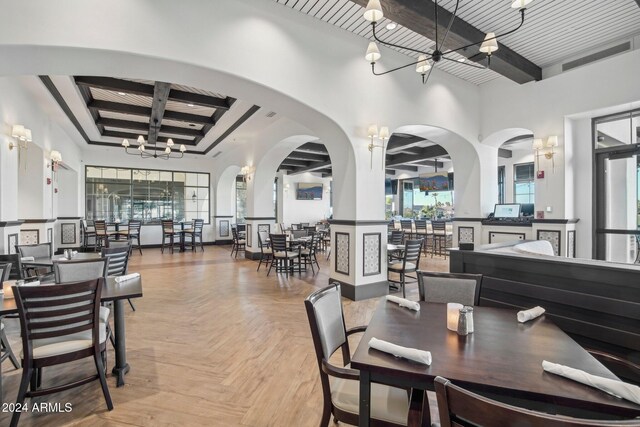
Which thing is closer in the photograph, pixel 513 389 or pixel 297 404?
pixel 513 389

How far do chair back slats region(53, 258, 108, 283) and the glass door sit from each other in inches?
286

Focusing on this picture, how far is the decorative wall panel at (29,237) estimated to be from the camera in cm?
611

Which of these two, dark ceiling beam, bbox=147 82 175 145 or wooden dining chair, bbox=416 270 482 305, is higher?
dark ceiling beam, bbox=147 82 175 145

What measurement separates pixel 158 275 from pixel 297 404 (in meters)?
5.25

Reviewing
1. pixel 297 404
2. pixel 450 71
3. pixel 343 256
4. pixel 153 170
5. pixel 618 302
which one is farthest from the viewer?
pixel 153 170

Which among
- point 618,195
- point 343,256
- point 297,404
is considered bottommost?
point 297,404

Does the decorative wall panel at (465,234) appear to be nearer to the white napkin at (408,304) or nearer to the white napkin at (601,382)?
the white napkin at (408,304)

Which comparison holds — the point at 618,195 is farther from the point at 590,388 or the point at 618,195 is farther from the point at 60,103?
the point at 60,103

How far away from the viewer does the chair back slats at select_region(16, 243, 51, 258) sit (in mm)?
4289

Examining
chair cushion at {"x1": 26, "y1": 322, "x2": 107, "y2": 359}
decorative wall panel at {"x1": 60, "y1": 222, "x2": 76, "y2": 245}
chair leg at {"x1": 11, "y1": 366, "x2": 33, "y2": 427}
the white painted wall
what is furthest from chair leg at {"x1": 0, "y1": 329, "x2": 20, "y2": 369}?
the white painted wall

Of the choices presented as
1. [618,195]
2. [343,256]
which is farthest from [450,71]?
[343,256]

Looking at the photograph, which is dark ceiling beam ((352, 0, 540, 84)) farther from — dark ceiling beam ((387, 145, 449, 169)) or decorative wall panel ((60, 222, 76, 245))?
decorative wall panel ((60, 222, 76, 245))

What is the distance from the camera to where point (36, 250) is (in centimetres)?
439

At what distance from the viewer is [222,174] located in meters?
11.2
